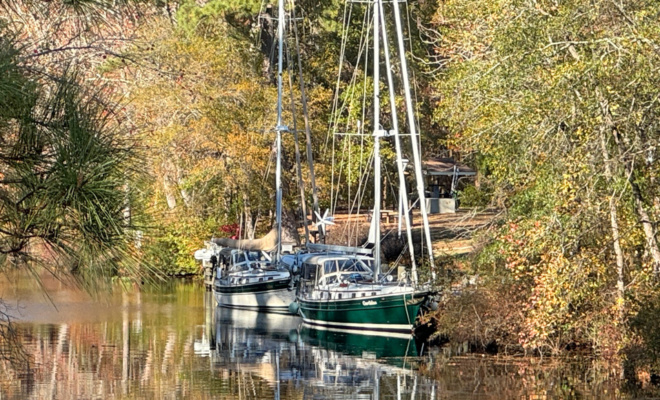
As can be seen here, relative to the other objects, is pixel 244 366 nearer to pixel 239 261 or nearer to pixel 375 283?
pixel 375 283

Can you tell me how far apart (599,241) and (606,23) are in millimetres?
4284

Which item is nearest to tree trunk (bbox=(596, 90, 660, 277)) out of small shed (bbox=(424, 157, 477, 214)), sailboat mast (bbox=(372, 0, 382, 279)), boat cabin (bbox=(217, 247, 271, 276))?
sailboat mast (bbox=(372, 0, 382, 279))

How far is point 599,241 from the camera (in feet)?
64.6

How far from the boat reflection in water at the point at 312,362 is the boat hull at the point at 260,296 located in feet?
6.29

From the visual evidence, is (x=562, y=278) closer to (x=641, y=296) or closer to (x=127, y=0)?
(x=641, y=296)

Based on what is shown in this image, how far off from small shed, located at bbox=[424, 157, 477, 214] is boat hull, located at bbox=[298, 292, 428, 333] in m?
20.5

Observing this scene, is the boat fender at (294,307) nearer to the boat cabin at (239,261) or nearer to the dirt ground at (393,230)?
the boat cabin at (239,261)

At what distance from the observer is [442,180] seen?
60781 mm

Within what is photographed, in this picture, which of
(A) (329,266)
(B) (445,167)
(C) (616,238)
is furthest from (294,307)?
(B) (445,167)

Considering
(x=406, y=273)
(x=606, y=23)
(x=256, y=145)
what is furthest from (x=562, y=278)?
(x=256, y=145)

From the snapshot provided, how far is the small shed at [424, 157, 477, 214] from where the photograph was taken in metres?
50.8

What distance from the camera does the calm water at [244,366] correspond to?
20000 mm

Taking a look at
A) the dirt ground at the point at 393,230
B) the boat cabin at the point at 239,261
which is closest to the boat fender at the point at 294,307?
the boat cabin at the point at 239,261

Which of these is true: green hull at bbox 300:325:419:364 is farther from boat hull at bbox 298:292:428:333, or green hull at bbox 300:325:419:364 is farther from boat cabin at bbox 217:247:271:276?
boat cabin at bbox 217:247:271:276
